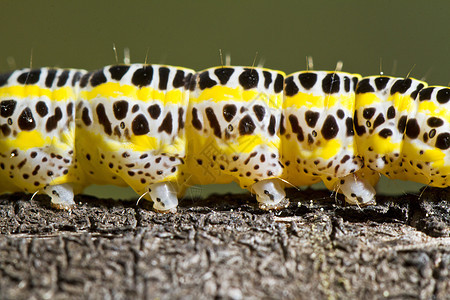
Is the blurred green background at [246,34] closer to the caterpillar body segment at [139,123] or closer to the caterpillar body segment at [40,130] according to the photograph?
the caterpillar body segment at [40,130]

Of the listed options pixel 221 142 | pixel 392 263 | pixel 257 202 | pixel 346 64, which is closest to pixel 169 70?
pixel 221 142

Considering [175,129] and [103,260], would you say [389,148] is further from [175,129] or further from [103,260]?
[103,260]

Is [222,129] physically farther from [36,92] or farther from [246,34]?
[246,34]

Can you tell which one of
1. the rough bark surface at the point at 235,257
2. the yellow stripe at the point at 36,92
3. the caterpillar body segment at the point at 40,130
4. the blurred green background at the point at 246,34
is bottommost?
the rough bark surface at the point at 235,257

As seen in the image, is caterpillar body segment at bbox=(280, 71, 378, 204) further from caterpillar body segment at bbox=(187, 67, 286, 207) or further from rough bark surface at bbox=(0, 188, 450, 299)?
rough bark surface at bbox=(0, 188, 450, 299)

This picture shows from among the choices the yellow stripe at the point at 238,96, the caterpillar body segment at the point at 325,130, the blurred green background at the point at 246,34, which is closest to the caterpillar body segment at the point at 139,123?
the yellow stripe at the point at 238,96

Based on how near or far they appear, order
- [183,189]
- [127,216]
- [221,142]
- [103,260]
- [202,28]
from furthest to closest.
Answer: [202,28], [183,189], [221,142], [127,216], [103,260]
